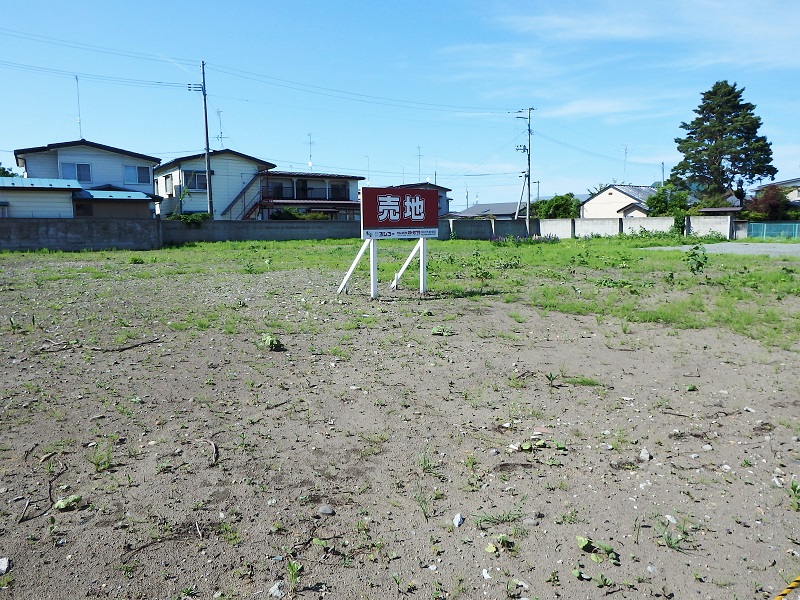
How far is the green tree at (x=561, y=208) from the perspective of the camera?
5888 cm

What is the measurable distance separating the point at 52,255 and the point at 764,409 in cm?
2334

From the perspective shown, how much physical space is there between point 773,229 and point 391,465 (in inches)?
1606

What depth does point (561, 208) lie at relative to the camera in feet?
195

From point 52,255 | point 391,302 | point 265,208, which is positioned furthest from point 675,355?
point 265,208

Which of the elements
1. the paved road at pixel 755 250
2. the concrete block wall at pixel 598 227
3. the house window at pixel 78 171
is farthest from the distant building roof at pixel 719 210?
the house window at pixel 78 171

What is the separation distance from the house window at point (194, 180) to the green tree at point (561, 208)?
32.4 m

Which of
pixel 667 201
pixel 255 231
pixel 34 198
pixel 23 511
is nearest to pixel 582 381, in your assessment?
pixel 23 511

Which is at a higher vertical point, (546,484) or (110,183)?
(110,183)

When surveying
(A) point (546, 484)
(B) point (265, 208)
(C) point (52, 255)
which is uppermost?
(B) point (265, 208)

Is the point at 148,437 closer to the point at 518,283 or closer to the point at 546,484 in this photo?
the point at 546,484

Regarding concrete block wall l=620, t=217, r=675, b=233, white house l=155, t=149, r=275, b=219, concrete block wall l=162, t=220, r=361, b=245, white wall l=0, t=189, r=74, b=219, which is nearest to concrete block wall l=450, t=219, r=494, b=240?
concrete block wall l=162, t=220, r=361, b=245

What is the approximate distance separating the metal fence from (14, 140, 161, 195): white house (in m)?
37.1

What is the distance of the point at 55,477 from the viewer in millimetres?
4141

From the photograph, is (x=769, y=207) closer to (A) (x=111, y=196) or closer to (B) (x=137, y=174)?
(B) (x=137, y=174)
